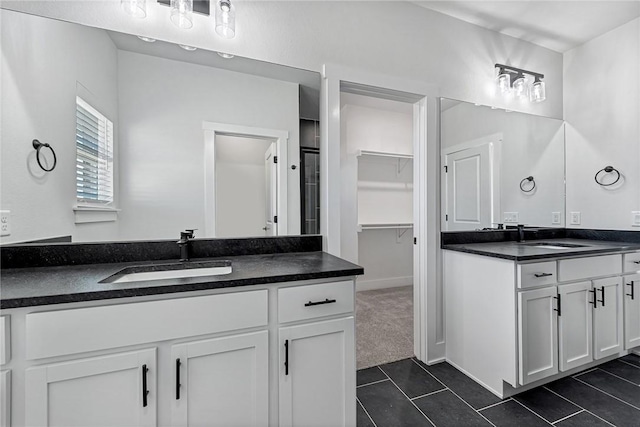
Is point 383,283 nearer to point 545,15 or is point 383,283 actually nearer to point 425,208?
point 425,208

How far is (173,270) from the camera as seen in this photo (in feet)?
4.58

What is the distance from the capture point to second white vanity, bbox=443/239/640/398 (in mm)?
1639

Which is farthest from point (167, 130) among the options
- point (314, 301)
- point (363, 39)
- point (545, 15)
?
point (545, 15)

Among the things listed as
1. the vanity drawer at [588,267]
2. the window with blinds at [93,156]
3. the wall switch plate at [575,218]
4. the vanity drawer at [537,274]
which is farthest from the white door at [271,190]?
the wall switch plate at [575,218]

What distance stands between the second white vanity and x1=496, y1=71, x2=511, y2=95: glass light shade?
1.41 meters

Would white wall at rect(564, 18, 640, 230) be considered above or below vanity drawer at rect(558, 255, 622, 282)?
above

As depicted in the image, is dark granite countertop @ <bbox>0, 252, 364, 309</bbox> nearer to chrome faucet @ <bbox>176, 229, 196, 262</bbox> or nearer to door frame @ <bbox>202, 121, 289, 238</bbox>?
chrome faucet @ <bbox>176, 229, 196, 262</bbox>

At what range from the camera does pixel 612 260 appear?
6.44 feet

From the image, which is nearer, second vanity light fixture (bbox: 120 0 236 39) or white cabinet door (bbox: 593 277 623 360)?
second vanity light fixture (bbox: 120 0 236 39)

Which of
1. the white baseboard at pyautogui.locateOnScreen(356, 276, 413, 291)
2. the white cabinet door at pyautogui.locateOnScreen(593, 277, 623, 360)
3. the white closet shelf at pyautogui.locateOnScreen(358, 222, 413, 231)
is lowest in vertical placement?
the white baseboard at pyautogui.locateOnScreen(356, 276, 413, 291)

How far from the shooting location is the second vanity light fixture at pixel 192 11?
4.57 feet

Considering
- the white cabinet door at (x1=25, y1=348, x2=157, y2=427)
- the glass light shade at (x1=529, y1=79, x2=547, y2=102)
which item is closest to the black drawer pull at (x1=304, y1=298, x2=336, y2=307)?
the white cabinet door at (x1=25, y1=348, x2=157, y2=427)

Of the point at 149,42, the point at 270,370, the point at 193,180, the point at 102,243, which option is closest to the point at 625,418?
the point at 270,370

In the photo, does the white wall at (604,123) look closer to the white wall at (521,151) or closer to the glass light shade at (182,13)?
the white wall at (521,151)
